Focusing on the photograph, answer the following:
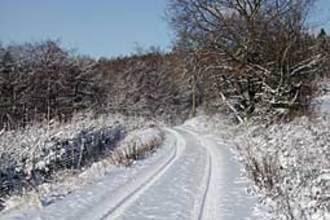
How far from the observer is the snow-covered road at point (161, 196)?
9.38 metres

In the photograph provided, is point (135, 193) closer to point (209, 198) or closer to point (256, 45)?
point (209, 198)

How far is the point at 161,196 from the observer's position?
11.2 meters

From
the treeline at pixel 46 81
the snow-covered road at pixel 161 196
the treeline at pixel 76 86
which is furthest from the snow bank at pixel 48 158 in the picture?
the treeline at pixel 46 81

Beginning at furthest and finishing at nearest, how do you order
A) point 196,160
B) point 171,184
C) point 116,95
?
point 116,95
point 196,160
point 171,184

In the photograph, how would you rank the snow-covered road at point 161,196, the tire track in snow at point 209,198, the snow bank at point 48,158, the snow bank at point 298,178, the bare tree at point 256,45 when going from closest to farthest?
the snow bank at point 298,178, the tire track in snow at point 209,198, the snow-covered road at point 161,196, the snow bank at point 48,158, the bare tree at point 256,45

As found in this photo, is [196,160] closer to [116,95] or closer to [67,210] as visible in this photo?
[67,210]

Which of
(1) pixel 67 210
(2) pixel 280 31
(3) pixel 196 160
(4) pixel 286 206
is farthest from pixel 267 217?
(2) pixel 280 31

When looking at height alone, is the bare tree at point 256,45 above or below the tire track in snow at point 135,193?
above

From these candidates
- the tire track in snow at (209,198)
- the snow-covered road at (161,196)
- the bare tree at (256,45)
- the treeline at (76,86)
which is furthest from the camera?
the treeline at (76,86)

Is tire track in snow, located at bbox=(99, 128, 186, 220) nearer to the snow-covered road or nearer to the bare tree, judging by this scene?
the snow-covered road

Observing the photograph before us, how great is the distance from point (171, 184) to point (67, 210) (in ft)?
12.4

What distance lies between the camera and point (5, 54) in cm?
5662

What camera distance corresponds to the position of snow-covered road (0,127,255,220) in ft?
30.8

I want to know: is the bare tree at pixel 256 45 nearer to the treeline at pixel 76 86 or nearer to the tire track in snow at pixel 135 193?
the treeline at pixel 76 86
